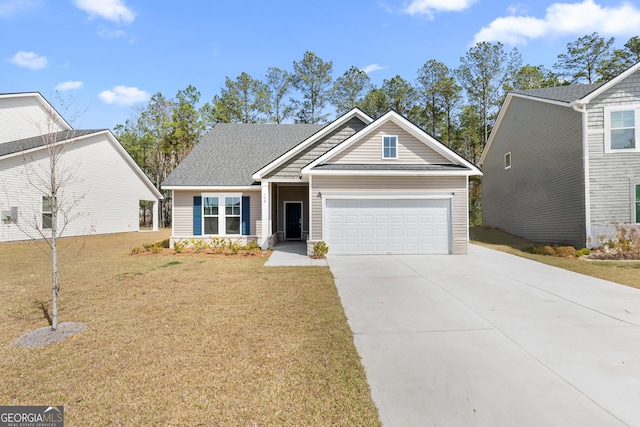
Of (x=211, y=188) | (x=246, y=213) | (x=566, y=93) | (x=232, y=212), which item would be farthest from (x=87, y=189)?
(x=566, y=93)

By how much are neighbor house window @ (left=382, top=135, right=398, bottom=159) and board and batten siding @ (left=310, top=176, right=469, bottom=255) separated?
113 cm

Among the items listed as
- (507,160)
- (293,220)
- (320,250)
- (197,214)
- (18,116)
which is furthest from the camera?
(18,116)

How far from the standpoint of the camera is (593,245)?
12.8m

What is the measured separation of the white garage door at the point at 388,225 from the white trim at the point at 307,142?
3249 mm

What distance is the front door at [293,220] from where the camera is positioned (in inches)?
719

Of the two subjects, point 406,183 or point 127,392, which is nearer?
point 127,392

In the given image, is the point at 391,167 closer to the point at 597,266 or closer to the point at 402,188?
the point at 402,188

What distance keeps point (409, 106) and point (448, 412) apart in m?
36.2

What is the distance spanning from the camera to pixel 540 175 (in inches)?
638

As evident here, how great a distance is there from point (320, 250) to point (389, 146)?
5.23m

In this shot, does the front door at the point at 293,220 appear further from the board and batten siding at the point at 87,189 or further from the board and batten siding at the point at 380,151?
the board and batten siding at the point at 87,189

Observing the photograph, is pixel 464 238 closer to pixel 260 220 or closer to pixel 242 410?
pixel 260 220

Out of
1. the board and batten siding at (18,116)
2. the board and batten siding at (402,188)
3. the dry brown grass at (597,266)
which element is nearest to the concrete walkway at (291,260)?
the board and batten siding at (402,188)

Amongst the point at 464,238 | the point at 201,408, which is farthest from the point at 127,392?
the point at 464,238
